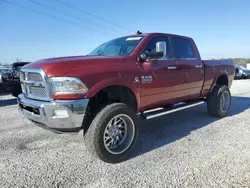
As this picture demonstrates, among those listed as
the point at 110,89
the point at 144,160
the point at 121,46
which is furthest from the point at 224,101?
the point at 110,89

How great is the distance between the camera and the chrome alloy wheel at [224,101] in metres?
5.83

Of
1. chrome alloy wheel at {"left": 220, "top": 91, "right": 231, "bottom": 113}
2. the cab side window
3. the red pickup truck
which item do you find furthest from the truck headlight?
chrome alloy wheel at {"left": 220, "top": 91, "right": 231, "bottom": 113}

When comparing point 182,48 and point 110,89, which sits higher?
point 182,48

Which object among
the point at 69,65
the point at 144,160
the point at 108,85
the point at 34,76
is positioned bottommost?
the point at 144,160

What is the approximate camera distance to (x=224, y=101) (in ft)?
19.6

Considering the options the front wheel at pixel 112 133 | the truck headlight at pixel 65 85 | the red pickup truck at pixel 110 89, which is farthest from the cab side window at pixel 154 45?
the truck headlight at pixel 65 85

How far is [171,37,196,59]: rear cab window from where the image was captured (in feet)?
15.2

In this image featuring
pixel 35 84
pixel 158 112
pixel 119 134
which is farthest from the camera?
pixel 158 112

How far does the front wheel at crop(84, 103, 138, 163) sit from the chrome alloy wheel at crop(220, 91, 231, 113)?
339 cm

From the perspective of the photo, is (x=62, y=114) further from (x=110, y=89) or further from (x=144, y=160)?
(x=144, y=160)

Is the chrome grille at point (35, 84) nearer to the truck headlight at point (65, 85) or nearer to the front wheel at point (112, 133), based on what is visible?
the truck headlight at point (65, 85)

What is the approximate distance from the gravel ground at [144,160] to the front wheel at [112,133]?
0.15 meters

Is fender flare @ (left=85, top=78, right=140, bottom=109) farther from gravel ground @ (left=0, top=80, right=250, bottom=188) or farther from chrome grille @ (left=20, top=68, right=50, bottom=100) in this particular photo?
gravel ground @ (left=0, top=80, right=250, bottom=188)

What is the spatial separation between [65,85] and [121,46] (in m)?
1.71
